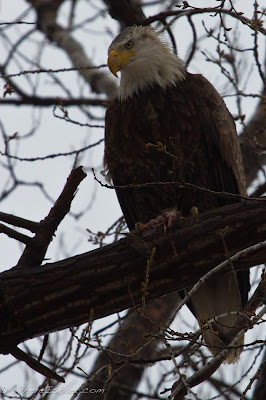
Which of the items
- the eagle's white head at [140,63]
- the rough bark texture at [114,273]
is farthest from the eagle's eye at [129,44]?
the rough bark texture at [114,273]

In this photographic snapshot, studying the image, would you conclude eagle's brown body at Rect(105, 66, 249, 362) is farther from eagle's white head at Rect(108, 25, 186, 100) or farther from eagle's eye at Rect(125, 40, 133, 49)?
eagle's eye at Rect(125, 40, 133, 49)

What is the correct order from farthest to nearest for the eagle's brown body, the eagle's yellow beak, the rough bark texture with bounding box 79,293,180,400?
the rough bark texture with bounding box 79,293,180,400 → the eagle's yellow beak → the eagle's brown body

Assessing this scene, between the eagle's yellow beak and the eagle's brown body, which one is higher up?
the eagle's yellow beak

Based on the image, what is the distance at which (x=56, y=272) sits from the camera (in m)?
3.41

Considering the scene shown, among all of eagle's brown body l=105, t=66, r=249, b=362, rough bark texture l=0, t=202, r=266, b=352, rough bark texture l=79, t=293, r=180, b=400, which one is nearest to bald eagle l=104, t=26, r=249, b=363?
eagle's brown body l=105, t=66, r=249, b=362

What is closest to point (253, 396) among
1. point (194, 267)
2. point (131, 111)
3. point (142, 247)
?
point (194, 267)

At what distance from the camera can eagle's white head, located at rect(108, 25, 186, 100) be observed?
459cm

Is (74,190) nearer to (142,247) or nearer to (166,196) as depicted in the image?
(142,247)

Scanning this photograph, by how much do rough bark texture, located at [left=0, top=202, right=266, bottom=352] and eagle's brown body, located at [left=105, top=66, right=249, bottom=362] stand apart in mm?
977

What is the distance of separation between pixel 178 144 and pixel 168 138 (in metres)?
0.11

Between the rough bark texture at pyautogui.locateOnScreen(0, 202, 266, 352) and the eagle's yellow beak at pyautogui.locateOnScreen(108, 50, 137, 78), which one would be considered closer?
the rough bark texture at pyautogui.locateOnScreen(0, 202, 266, 352)

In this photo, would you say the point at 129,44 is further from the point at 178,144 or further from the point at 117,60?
the point at 178,144

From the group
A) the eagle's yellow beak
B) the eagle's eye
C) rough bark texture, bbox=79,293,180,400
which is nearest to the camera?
the eagle's yellow beak

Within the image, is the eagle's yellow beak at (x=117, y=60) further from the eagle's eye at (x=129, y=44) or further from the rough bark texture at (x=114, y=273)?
the rough bark texture at (x=114, y=273)
